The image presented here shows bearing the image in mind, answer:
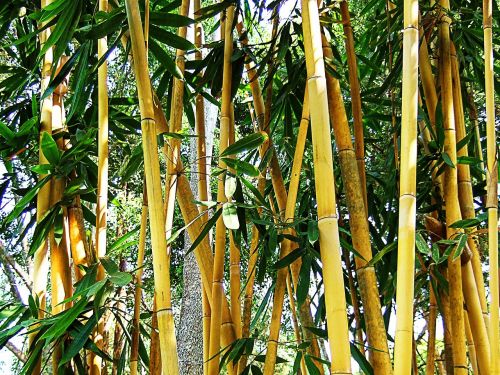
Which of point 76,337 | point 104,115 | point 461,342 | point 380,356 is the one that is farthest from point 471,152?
point 76,337

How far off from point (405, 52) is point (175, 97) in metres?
0.75

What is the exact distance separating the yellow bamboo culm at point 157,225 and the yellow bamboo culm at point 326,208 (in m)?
0.30

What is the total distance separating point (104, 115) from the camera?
1.54 meters

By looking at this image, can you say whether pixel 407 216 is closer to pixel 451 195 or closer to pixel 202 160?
pixel 451 195

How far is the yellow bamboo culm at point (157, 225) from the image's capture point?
1129 millimetres

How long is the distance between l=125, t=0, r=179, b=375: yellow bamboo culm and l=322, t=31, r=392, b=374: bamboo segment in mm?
Answer: 485

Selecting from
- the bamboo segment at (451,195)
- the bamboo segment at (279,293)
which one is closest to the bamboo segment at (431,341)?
the bamboo segment at (451,195)

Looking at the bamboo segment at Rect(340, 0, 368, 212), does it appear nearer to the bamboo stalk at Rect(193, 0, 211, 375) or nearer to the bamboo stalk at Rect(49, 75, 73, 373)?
the bamboo stalk at Rect(193, 0, 211, 375)

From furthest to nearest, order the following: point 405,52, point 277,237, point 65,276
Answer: point 65,276, point 277,237, point 405,52

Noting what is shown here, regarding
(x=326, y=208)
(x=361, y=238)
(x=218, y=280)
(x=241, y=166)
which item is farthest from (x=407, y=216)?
(x=218, y=280)

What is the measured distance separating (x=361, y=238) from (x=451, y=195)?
30cm

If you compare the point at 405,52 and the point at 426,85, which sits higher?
the point at 426,85

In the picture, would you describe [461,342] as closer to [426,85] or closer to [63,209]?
[426,85]

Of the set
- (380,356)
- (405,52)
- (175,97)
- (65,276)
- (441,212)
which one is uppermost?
(175,97)
